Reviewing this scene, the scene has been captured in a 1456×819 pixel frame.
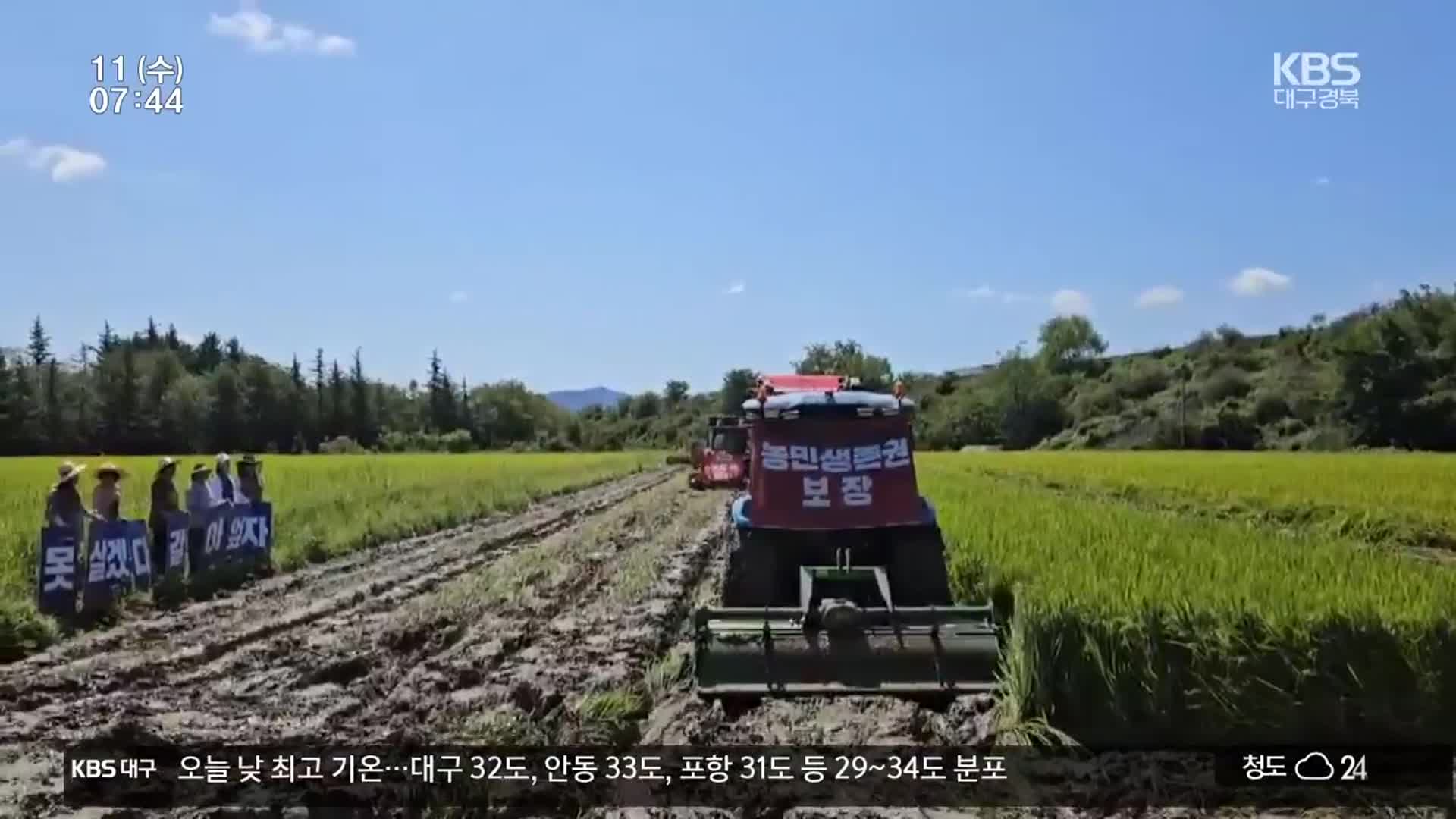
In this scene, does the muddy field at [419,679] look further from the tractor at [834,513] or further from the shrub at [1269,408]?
the shrub at [1269,408]

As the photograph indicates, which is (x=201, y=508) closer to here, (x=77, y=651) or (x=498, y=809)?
(x=77, y=651)

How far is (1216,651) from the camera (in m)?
5.97

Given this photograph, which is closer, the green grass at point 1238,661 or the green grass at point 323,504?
the green grass at point 1238,661

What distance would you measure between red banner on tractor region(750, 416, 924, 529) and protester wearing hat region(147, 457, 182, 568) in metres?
6.72

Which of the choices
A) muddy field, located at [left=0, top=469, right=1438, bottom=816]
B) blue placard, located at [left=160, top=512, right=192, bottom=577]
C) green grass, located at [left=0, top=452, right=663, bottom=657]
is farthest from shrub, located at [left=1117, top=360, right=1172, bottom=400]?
blue placard, located at [left=160, top=512, right=192, bottom=577]

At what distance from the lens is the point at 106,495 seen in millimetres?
10859

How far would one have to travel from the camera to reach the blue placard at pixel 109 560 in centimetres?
1022

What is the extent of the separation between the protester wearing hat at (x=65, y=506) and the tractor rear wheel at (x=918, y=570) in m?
7.13

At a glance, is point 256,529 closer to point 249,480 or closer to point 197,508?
point 249,480

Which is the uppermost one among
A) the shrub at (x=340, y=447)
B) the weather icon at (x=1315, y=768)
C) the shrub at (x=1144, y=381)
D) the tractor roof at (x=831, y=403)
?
the shrub at (x=1144, y=381)

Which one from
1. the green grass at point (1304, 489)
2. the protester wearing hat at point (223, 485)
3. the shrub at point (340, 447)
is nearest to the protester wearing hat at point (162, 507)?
the protester wearing hat at point (223, 485)

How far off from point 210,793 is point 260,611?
5.68 m

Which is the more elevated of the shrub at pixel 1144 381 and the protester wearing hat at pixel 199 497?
the shrub at pixel 1144 381

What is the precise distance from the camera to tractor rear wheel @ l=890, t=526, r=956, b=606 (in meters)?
8.20
